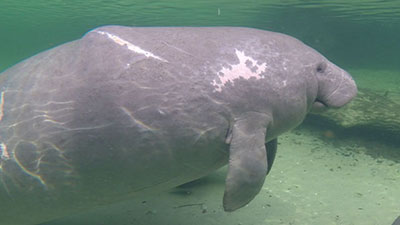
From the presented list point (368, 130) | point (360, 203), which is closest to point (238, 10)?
point (368, 130)

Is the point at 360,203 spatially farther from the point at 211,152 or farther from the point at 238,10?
the point at 238,10

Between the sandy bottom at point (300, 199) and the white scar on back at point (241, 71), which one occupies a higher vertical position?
the white scar on back at point (241, 71)

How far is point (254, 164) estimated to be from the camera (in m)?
3.12

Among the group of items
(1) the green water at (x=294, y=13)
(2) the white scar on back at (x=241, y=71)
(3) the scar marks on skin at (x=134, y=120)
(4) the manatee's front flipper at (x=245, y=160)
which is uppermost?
(2) the white scar on back at (x=241, y=71)

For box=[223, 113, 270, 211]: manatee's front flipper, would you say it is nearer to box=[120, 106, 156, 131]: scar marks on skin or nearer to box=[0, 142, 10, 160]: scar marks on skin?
box=[120, 106, 156, 131]: scar marks on skin

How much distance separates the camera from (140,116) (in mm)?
3088

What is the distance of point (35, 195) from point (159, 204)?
1.79 metres

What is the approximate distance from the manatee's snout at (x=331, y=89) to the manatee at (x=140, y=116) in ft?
0.95

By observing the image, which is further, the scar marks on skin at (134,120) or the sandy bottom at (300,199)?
the sandy bottom at (300,199)

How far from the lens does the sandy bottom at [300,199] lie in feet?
13.9

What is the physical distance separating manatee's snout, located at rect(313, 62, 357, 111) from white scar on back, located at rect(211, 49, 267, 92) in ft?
2.89

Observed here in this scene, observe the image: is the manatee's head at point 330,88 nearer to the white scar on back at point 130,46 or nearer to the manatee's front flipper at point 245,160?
the manatee's front flipper at point 245,160

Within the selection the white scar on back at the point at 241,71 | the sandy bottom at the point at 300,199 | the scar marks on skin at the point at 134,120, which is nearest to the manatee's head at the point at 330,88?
the white scar on back at the point at 241,71

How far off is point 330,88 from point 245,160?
59.5 inches
